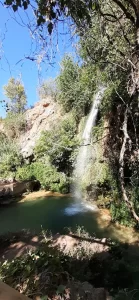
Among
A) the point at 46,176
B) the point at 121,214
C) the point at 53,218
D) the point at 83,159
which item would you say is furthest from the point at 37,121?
the point at 121,214

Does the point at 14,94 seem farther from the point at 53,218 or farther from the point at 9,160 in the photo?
the point at 53,218

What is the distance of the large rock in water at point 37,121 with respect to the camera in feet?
62.3

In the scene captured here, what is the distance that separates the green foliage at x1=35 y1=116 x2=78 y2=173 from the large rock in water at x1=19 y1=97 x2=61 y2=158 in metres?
2.43

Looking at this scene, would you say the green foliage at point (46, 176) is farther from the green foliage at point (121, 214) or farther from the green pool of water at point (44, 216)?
the green foliage at point (121, 214)

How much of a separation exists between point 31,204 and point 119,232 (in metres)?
5.82

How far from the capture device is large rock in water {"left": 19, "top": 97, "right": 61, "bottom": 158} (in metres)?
19.0

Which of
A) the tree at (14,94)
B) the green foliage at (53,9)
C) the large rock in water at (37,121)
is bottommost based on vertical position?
the green foliage at (53,9)

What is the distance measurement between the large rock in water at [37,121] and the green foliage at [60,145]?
7.98 feet

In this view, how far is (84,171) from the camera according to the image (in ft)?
42.4

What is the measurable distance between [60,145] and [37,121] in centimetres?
777

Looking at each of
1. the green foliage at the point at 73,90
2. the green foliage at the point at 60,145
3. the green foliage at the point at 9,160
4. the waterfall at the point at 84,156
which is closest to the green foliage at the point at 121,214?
the waterfall at the point at 84,156

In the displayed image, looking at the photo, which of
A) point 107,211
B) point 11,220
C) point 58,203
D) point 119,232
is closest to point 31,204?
point 58,203

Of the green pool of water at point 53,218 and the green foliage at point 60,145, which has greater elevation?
the green foliage at point 60,145

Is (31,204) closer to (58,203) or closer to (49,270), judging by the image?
(58,203)
